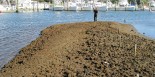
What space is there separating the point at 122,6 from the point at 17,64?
548 feet

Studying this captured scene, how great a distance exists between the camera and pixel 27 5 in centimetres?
17450

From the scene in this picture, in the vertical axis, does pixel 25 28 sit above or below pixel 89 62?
below

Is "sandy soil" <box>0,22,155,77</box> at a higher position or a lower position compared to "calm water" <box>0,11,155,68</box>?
higher

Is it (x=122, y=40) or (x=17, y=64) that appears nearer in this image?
(x=17, y=64)

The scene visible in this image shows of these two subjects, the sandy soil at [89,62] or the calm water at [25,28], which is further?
the calm water at [25,28]

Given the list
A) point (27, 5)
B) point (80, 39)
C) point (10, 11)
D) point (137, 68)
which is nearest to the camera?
point (137, 68)

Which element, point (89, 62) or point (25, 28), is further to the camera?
point (25, 28)

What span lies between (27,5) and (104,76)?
161 metres

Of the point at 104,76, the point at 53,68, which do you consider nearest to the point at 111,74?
the point at 104,76

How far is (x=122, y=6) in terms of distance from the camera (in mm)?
184375

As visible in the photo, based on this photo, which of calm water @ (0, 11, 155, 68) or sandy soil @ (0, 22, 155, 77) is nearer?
sandy soil @ (0, 22, 155, 77)

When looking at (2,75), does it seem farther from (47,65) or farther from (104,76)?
(104,76)

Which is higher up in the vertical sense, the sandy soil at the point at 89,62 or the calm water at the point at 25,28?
the sandy soil at the point at 89,62

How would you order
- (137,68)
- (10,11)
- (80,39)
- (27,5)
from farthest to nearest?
(27,5)
(10,11)
(80,39)
(137,68)
